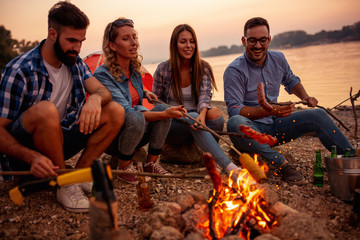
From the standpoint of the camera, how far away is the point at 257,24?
377cm

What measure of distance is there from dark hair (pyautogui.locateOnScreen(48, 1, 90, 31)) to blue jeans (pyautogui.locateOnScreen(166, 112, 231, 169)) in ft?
5.43

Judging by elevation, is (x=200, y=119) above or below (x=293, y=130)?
above

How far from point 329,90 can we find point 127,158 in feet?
37.9

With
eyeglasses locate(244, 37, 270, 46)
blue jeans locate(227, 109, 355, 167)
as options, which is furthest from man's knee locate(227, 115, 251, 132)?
eyeglasses locate(244, 37, 270, 46)

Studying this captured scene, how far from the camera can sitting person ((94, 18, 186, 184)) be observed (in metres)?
3.23

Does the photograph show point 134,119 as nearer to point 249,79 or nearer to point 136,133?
point 136,133

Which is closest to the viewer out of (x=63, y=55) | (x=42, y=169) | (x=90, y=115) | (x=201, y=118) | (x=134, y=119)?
(x=42, y=169)

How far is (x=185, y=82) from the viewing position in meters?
4.08

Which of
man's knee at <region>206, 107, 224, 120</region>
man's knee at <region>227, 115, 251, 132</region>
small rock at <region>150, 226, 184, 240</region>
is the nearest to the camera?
small rock at <region>150, 226, 184, 240</region>

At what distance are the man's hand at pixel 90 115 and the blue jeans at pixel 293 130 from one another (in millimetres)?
1719

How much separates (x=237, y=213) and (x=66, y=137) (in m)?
1.93

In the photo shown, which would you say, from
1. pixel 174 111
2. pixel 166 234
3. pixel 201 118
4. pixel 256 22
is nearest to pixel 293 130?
pixel 201 118

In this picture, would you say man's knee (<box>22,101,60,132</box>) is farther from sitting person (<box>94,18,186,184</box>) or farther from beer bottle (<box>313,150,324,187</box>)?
beer bottle (<box>313,150,324,187</box>)

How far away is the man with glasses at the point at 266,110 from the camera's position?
346cm
